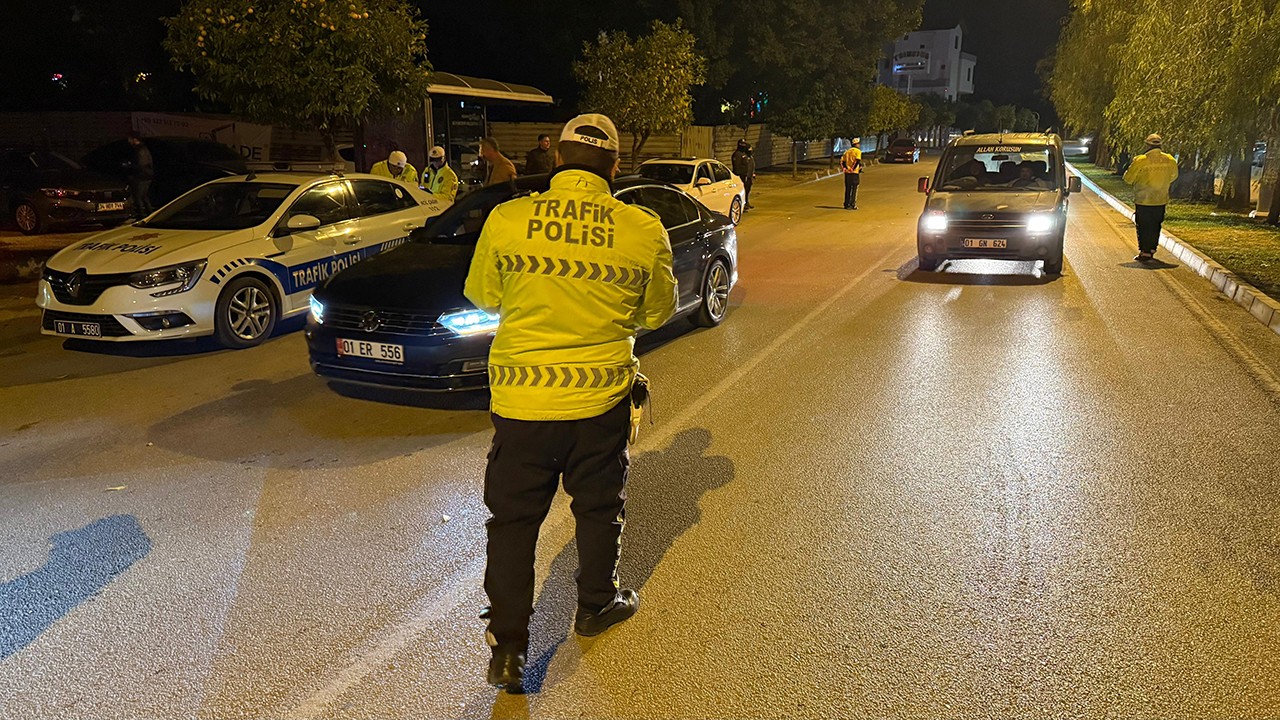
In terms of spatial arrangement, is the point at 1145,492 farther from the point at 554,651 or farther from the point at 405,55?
the point at 405,55

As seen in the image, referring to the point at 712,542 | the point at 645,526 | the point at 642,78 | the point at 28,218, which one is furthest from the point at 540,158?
the point at 712,542

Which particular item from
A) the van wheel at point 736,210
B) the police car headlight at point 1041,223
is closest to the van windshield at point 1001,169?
the police car headlight at point 1041,223

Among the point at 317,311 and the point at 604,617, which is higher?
the point at 317,311

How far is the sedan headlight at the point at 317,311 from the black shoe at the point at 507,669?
3900mm

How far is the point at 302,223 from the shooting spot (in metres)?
8.58

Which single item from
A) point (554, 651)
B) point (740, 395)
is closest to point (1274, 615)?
point (554, 651)

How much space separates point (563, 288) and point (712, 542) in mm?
1844

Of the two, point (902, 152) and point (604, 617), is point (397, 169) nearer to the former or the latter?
point (604, 617)

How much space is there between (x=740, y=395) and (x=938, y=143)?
93.9m

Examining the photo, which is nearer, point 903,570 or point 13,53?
point 903,570

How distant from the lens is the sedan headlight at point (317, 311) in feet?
21.2

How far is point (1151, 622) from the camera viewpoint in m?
3.64

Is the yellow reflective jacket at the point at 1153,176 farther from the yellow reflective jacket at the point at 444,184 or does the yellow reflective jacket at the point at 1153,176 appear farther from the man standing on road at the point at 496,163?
the yellow reflective jacket at the point at 444,184

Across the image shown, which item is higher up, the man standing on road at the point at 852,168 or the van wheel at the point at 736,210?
the man standing on road at the point at 852,168
